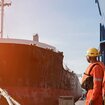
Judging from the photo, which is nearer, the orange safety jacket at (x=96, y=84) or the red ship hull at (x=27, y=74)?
the orange safety jacket at (x=96, y=84)

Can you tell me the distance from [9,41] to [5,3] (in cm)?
439

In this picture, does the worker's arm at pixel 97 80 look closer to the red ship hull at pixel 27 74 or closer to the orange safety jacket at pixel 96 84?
the orange safety jacket at pixel 96 84

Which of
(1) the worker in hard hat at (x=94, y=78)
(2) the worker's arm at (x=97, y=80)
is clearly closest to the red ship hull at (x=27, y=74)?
(1) the worker in hard hat at (x=94, y=78)

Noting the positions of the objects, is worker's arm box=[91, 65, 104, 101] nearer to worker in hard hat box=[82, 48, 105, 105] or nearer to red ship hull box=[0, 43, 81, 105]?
worker in hard hat box=[82, 48, 105, 105]

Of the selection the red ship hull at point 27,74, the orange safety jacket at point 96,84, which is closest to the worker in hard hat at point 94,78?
the orange safety jacket at point 96,84

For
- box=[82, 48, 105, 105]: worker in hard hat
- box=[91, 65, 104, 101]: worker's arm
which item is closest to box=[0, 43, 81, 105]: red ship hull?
box=[82, 48, 105, 105]: worker in hard hat

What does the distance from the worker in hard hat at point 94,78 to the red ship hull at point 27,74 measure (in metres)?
8.96

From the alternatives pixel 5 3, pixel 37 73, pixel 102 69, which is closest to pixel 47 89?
pixel 37 73

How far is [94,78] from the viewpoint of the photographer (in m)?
4.47

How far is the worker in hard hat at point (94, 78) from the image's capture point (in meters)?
4.42

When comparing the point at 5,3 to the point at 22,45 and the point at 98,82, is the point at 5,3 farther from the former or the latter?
the point at 98,82

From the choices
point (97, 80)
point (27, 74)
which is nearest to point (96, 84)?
point (97, 80)

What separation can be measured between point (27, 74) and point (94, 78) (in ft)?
35.1

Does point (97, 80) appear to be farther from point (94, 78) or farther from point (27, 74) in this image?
point (27, 74)
